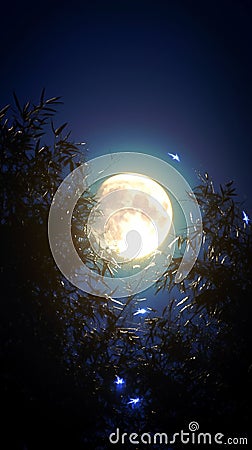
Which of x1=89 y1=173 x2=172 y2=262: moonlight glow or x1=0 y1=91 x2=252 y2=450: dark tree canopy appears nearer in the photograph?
Answer: x1=0 y1=91 x2=252 y2=450: dark tree canopy

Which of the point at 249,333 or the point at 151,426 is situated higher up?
the point at 249,333

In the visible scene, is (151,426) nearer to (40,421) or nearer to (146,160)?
(40,421)

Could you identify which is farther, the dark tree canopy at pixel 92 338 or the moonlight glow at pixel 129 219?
the moonlight glow at pixel 129 219

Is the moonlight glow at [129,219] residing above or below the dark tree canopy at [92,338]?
above

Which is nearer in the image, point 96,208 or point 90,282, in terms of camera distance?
point 90,282

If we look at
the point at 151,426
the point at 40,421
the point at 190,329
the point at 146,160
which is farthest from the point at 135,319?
the point at 146,160
